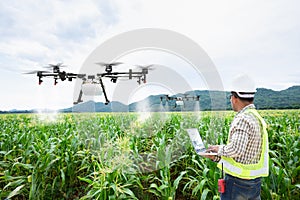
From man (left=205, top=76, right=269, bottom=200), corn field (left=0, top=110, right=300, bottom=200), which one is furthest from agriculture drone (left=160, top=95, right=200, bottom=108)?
man (left=205, top=76, right=269, bottom=200)

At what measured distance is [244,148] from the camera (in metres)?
1.66

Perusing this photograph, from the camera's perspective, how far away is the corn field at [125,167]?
252 cm

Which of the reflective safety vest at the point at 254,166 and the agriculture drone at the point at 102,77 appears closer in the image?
the reflective safety vest at the point at 254,166

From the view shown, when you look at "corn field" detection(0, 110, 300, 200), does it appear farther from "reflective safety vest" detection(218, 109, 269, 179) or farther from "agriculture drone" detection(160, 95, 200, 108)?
"reflective safety vest" detection(218, 109, 269, 179)

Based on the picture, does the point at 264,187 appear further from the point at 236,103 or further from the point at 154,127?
the point at 154,127

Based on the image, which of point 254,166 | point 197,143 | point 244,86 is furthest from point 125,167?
point 244,86

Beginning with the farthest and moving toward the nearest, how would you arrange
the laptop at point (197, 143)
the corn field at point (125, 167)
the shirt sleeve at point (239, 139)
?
the corn field at point (125, 167)
the laptop at point (197, 143)
the shirt sleeve at point (239, 139)

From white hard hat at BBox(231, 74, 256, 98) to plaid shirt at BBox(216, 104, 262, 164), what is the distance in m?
0.13

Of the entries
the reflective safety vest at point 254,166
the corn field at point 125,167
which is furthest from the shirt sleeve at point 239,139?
the corn field at point 125,167

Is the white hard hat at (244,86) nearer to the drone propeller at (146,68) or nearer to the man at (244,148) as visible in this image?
the man at (244,148)

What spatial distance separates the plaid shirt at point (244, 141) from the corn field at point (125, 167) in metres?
0.80

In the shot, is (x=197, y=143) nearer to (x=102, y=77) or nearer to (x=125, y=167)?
(x=125, y=167)

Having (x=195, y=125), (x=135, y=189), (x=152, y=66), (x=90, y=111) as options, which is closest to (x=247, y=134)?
(x=135, y=189)

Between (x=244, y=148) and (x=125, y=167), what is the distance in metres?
1.47
